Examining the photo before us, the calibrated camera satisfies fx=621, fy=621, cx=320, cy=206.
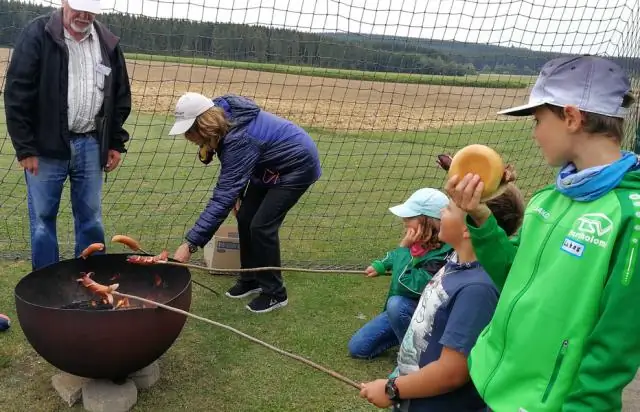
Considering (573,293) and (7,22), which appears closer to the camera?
(573,293)

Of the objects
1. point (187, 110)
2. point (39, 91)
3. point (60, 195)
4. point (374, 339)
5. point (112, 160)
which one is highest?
point (187, 110)

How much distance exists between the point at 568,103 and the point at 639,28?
5464 mm

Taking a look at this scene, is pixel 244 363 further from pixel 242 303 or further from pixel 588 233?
pixel 588 233

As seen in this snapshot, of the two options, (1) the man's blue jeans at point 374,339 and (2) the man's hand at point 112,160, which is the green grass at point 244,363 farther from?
(2) the man's hand at point 112,160

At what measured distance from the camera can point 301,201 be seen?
24.2 ft

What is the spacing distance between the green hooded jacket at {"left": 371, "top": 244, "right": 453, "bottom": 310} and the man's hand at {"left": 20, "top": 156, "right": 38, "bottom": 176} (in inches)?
79.5

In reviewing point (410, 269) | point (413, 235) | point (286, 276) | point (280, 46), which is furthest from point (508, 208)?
point (280, 46)

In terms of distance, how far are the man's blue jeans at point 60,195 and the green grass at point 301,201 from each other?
1.45 m

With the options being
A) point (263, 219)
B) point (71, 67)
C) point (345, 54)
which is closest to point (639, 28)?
point (345, 54)

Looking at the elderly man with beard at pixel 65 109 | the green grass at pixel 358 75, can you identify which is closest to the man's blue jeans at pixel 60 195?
the elderly man with beard at pixel 65 109

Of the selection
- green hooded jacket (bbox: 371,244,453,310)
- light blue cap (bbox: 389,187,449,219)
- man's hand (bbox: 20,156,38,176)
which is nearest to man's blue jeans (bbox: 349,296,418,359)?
green hooded jacket (bbox: 371,244,453,310)

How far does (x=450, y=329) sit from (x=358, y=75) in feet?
22.3

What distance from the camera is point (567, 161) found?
160 centimetres

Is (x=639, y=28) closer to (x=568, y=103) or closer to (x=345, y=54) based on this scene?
(x=345, y=54)
